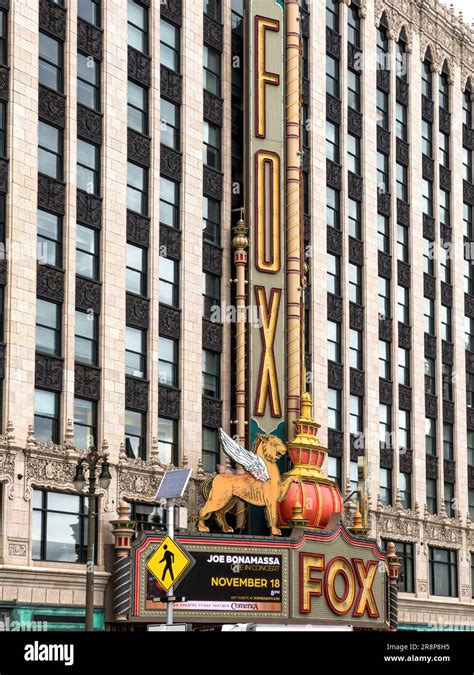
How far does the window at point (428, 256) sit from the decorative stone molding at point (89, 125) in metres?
24.7

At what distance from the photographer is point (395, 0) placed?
6412cm

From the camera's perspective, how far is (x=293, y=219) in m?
50.3

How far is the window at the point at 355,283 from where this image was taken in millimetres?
58344

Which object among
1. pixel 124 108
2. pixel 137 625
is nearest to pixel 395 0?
pixel 124 108

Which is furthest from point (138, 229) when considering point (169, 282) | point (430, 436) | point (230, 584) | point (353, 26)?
point (430, 436)

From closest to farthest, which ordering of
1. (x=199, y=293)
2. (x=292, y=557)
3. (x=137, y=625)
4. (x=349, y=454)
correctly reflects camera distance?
(x=137, y=625), (x=292, y=557), (x=199, y=293), (x=349, y=454)

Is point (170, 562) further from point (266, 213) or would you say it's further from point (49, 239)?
point (266, 213)

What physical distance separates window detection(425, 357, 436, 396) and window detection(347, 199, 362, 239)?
8.40 meters

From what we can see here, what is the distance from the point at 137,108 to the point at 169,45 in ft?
12.2

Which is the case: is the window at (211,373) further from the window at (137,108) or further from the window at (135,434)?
the window at (137,108)

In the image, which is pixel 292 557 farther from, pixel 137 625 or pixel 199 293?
pixel 199 293
